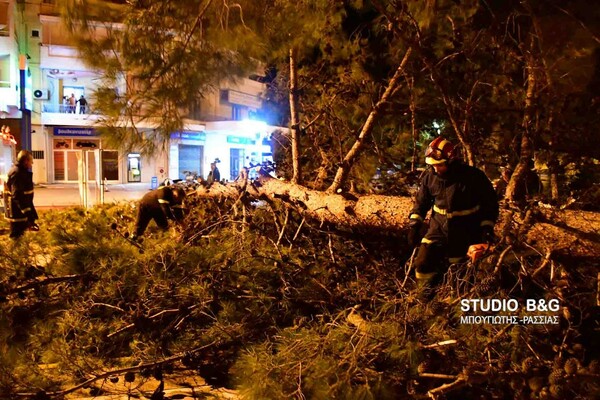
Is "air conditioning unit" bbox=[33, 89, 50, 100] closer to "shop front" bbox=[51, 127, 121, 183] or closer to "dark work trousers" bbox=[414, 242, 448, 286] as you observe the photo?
"shop front" bbox=[51, 127, 121, 183]

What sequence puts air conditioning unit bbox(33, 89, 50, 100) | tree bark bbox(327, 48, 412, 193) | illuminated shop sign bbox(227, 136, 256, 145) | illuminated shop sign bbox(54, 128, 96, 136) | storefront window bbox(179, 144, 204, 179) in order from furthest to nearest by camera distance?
illuminated shop sign bbox(227, 136, 256, 145) < storefront window bbox(179, 144, 204, 179) < illuminated shop sign bbox(54, 128, 96, 136) < air conditioning unit bbox(33, 89, 50, 100) < tree bark bbox(327, 48, 412, 193)

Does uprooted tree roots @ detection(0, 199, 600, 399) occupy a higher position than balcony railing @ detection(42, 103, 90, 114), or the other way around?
balcony railing @ detection(42, 103, 90, 114)

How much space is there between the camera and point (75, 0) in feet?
12.7

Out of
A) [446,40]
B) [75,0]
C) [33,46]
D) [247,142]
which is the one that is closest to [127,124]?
[75,0]

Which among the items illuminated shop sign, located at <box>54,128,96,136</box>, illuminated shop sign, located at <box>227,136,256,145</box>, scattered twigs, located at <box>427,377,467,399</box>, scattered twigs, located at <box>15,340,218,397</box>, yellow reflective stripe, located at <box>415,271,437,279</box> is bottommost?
scattered twigs, located at <box>15,340,218,397</box>

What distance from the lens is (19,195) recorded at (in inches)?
281

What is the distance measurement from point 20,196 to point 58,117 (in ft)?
66.8

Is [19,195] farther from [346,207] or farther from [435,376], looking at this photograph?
[435,376]

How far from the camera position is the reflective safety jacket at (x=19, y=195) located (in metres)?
7.15

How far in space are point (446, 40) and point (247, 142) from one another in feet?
69.6

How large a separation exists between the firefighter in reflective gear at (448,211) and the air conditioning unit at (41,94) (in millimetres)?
26040

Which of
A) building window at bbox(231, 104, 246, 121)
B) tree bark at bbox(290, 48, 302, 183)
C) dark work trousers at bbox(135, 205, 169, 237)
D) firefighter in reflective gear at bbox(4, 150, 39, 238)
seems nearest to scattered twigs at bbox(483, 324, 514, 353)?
tree bark at bbox(290, 48, 302, 183)

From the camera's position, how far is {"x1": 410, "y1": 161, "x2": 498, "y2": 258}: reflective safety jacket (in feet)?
11.5

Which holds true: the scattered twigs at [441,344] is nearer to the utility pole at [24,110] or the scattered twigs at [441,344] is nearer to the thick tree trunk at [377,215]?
the thick tree trunk at [377,215]
